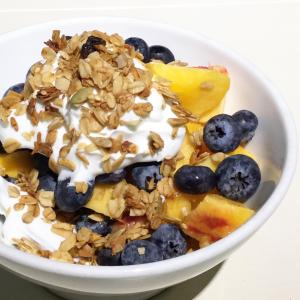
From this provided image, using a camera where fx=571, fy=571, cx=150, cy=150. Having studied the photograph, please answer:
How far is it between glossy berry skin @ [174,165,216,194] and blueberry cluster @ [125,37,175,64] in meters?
0.30

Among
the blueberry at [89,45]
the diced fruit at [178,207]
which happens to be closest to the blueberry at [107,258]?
the diced fruit at [178,207]

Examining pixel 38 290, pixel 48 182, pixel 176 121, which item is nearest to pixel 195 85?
pixel 176 121

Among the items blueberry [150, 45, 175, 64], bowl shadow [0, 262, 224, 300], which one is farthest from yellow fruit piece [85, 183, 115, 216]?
blueberry [150, 45, 175, 64]

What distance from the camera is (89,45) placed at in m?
0.96

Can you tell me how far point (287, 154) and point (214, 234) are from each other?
19cm

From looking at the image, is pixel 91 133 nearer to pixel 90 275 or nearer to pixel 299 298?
pixel 90 275

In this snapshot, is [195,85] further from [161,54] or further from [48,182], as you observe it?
[48,182]

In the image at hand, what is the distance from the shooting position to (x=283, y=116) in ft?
3.23

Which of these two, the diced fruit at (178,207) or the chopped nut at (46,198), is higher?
the diced fruit at (178,207)

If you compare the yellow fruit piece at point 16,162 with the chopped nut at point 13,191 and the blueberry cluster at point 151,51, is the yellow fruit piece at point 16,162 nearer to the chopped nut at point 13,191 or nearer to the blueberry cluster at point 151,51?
the chopped nut at point 13,191

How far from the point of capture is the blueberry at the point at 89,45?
952mm

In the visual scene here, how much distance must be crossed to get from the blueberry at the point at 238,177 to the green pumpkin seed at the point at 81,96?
0.78 feet

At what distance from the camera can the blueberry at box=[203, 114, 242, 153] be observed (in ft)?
3.08

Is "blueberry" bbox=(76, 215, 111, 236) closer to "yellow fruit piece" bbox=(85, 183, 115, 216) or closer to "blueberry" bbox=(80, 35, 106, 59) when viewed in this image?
"yellow fruit piece" bbox=(85, 183, 115, 216)
